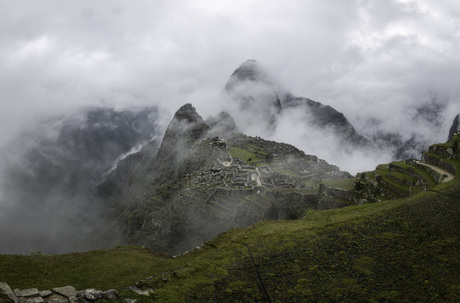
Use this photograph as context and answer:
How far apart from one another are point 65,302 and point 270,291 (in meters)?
10.1

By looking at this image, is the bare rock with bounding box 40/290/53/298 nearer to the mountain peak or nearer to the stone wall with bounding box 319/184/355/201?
the stone wall with bounding box 319/184/355/201

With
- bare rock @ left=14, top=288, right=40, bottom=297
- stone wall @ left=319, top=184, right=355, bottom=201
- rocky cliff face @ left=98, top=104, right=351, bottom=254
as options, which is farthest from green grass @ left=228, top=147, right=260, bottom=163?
bare rock @ left=14, top=288, right=40, bottom=297

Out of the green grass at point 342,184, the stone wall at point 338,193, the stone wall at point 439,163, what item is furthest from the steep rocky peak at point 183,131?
the stone wall at point 439,163

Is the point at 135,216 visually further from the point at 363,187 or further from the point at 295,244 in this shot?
the point at 295,244

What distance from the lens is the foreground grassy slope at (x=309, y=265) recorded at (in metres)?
14.1

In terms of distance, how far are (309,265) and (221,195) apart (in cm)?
5588

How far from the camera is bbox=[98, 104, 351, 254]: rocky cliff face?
5697 cm

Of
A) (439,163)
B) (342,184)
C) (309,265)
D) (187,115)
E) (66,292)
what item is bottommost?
(66,292)

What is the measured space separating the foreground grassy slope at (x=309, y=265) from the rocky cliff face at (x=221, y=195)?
23627 mm

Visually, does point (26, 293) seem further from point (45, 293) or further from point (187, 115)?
point (187, 115)

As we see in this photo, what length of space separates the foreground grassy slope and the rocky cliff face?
23627mm

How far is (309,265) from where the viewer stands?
16984mm

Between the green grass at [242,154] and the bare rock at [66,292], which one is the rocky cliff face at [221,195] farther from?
the bare rock at [66,292]

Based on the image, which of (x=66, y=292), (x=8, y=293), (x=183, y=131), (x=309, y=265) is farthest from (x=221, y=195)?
(x=183, y=131)
